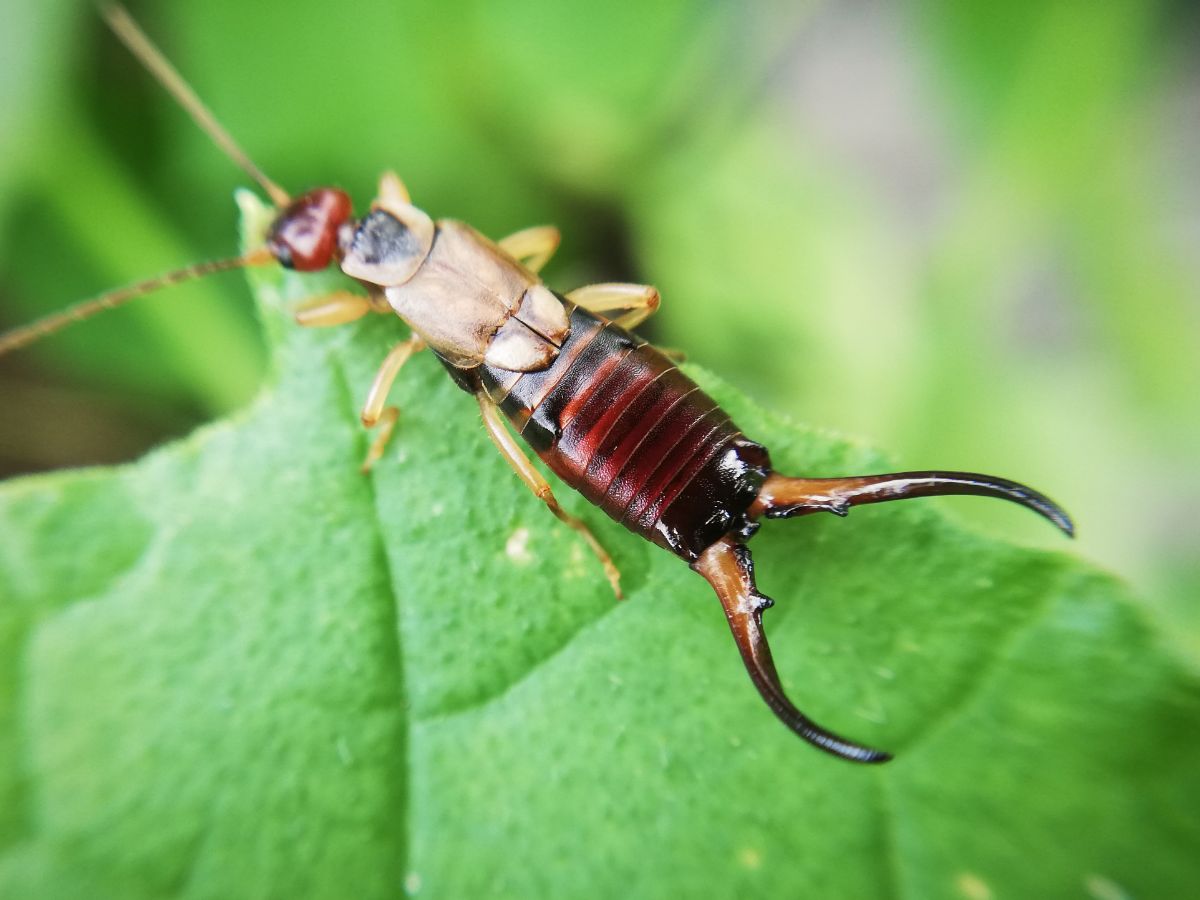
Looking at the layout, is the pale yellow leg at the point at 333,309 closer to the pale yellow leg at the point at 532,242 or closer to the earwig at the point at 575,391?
the earwig at the point at 575,391

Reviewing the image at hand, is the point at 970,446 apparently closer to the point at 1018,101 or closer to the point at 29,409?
the point at 1018,101

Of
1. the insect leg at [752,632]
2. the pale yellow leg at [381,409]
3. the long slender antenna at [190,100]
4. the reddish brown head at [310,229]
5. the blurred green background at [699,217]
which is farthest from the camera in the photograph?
the blurred green background at [699,217]

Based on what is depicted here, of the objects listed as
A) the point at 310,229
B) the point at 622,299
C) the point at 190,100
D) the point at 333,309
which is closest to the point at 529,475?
the point at 333,309

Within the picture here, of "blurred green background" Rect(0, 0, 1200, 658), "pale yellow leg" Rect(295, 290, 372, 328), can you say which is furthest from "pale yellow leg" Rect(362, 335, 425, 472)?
"blurred green background" Rect(0, 0, 1200, 658)

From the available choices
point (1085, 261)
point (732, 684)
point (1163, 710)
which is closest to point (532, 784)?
point (732, 684)

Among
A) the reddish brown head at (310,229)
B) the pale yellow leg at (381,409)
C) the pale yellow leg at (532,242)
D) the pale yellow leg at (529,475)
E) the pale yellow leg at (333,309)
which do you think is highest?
the pale yellow leg at (532,242)

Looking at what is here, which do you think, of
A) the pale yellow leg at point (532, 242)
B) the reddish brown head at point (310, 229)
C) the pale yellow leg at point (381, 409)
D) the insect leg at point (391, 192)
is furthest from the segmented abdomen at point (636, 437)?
the insect leg at point (391, 192)

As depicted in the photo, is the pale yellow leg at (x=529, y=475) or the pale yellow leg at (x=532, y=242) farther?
the pale yellow leg at (x=532, y=242)
